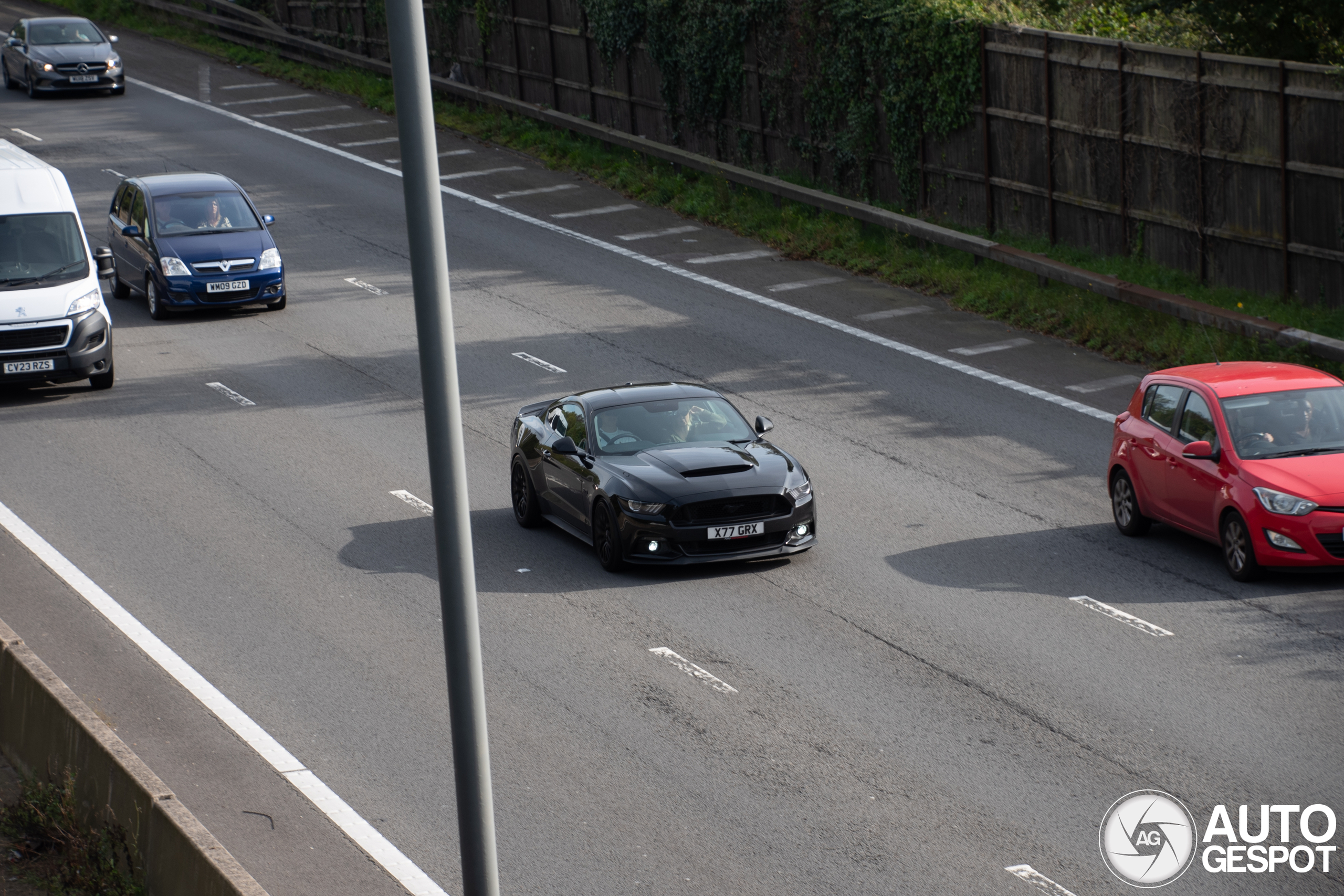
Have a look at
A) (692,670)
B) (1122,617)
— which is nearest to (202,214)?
(692,670)

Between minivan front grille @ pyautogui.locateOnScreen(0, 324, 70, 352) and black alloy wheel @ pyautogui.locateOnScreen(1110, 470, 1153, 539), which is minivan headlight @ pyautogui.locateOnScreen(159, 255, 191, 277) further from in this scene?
black alloy wheel @ pyautogui.locateOnScreen(1110, 470, 1153, 539)

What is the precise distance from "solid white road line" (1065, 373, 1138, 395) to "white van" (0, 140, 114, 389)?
1151cm

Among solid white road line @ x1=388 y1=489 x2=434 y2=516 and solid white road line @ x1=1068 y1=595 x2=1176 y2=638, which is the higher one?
solid white road line @ x1=388 y1=489 x2=434 y2=516

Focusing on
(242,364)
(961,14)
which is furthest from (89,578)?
(961,14)

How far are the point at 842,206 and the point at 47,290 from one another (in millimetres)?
12383

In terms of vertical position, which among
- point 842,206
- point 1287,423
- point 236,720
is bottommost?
point 236,720

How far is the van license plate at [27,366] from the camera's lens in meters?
20.0

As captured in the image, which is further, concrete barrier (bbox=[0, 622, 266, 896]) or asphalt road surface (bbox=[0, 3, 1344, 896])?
asphalt road surface (bbox=[0, 3, 1344, 896])

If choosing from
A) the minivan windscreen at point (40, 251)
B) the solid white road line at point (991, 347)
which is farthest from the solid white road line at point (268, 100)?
the solid white road line at point (991, 347)

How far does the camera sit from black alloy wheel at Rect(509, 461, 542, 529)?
15859 mm

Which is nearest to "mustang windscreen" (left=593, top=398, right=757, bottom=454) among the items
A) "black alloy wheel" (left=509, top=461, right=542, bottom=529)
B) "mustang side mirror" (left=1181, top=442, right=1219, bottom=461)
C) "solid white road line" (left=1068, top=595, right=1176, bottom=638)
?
"black alloy wheel" (left=509, top=461, right=542, bottom=529)

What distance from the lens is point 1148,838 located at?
30.6 feet

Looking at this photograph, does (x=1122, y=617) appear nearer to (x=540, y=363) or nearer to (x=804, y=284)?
(x=540, y=363)

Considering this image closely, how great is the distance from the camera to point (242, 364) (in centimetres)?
2205
